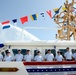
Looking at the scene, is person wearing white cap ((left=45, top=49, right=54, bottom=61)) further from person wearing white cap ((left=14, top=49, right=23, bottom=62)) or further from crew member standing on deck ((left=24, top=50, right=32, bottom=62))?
person wearing white cap ((left=14, top=49, right=23, bottom=62))

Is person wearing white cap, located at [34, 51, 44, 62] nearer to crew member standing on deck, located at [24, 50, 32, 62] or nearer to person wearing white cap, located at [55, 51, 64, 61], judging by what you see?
crew member standing on deck, located at [24, 50, 32, 62]

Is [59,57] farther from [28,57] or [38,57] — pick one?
[28,57]

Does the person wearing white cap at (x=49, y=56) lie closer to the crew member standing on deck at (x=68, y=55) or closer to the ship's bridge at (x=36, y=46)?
the ship's bridge at (x=36, y=46)

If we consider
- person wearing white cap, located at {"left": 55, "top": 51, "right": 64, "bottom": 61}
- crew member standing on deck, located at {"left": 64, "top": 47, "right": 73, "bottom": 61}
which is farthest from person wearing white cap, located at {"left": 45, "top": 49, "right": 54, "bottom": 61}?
crew member standing on deck, located at {"left": 64, "top": 47, "right": 73, "bottom": 61}

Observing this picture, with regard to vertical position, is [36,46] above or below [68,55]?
above

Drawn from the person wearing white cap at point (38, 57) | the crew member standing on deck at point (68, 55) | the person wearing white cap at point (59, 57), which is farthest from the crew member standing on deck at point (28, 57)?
the crew member standing on deck at point (68, 55)

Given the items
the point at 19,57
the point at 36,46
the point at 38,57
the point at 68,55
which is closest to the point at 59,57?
the point at 68,55

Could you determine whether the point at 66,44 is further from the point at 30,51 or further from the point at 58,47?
the point at 30,51

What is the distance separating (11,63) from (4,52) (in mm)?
1189

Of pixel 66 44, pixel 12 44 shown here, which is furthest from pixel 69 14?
pixel 12 44

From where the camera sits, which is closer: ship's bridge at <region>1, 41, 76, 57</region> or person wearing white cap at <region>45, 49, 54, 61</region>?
person wearing white cap at <region>45, 49, 54, 61</region>

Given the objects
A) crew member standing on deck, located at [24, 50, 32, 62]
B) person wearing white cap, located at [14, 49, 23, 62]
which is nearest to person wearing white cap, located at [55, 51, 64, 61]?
crew member standing on deck, located at [24, 50, 32, 62]

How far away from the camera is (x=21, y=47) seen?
14188 millimetres

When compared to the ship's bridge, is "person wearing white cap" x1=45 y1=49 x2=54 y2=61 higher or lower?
lower
